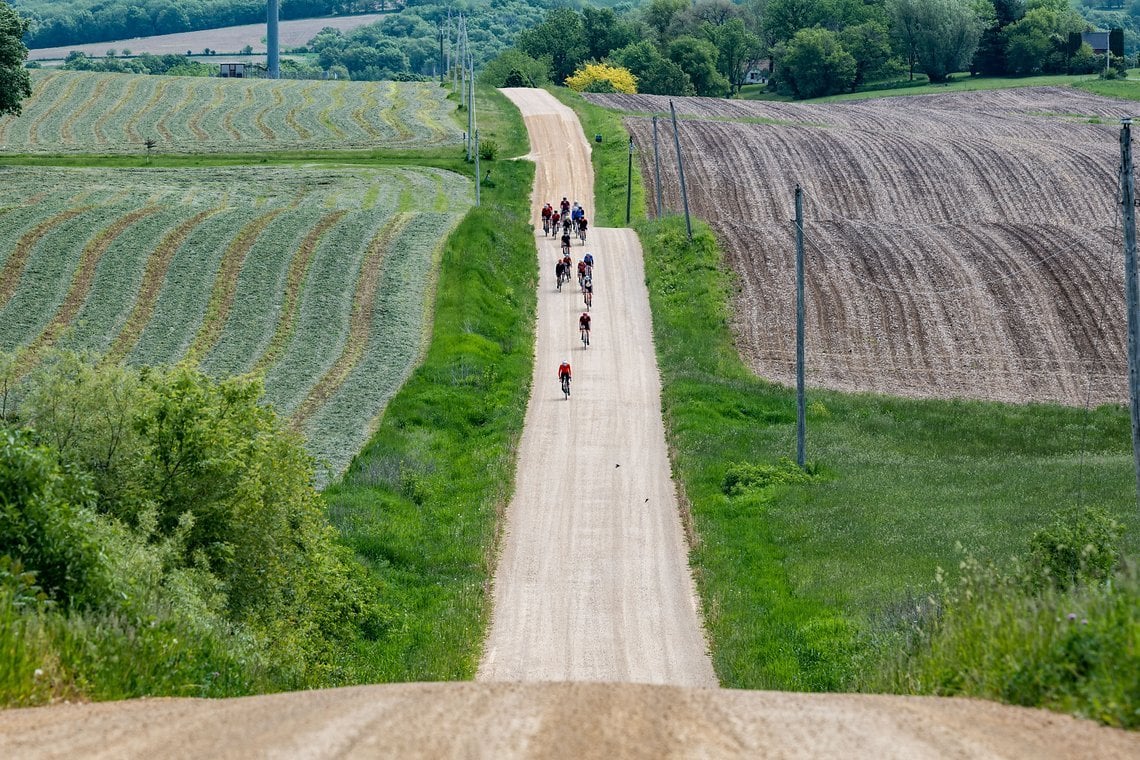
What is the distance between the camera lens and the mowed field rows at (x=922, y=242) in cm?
5388

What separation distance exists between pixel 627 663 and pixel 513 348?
27.3 meters

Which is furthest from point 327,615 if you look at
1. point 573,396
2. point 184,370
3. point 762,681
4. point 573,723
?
point 573,396

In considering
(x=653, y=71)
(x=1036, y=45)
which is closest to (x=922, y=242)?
(x=653, y=71)

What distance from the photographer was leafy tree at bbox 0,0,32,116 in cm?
7050

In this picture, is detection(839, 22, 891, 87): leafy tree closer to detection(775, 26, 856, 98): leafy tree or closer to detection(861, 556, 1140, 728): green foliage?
detection(775, 26, 856, 98): leafy tree

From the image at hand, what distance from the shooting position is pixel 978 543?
29609 millimetres

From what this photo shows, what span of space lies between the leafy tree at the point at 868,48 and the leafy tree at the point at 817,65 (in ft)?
5.60

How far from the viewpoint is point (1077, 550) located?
869 inches

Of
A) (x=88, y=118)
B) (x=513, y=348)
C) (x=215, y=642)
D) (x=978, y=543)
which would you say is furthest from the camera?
(x=88, y=118)

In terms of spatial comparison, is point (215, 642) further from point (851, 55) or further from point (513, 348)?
point (851, 55)

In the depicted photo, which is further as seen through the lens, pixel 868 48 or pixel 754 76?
pixel 754 76

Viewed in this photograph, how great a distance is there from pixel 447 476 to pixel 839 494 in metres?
10.2

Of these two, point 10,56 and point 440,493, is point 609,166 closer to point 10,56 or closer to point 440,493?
point 10,56

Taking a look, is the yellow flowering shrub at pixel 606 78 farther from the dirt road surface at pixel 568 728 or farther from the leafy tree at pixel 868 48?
the dirt road surface at pixel 568 728
